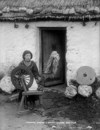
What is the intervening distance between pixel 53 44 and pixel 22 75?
3.15 m

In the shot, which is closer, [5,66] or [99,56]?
[99,56]

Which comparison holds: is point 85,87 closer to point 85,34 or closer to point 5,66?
point 85,34

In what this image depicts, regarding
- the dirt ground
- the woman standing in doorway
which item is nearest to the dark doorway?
the dirt ground

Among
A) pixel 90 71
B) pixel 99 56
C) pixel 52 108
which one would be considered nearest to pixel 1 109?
pixel 52 108

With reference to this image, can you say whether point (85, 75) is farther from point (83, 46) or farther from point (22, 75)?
point (22, 75)

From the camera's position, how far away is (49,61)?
8.24m

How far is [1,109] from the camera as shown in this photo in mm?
7473

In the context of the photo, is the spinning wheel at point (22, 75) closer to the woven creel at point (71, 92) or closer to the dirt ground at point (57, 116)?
the dirt ground at point (57, 116)

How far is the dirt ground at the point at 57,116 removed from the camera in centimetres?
632

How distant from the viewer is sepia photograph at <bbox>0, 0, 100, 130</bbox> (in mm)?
7086

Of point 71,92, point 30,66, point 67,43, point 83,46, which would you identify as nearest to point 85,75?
point 71,92

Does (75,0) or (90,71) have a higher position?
(75,0)

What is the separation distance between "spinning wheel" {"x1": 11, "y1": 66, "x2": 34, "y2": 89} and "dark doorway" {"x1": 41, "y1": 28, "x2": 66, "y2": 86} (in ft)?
8.84

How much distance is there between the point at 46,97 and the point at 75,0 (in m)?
3.06
